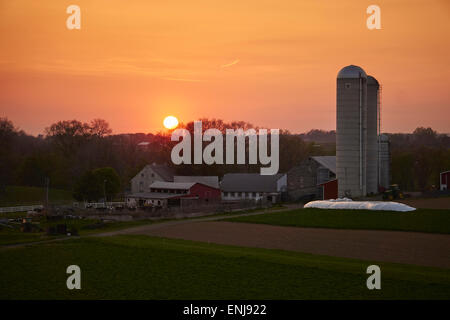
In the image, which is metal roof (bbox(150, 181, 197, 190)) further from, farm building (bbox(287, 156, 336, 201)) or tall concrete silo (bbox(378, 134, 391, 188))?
tall concrete silo (bbox(378, 134, 391, 188))

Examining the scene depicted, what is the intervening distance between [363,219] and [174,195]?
23895 millimetres

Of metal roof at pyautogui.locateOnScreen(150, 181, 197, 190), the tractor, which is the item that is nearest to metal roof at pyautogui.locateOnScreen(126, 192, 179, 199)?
metal roof at pyautogui.locateOnScreen(150, 181, 197, 190)

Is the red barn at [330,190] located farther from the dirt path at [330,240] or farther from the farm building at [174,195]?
the dirt path at [330,240]

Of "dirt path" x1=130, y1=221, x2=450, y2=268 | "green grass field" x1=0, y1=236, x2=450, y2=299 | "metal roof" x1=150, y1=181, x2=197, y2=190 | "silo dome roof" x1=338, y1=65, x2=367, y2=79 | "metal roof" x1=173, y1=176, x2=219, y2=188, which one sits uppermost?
"silo dome roof" x1=338, y1=65, x2=367, y2=79

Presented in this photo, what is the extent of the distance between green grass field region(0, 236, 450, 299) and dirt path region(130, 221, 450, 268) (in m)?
1.96

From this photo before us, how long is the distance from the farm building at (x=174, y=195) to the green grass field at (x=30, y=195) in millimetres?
15323

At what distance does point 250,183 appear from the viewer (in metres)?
65.1

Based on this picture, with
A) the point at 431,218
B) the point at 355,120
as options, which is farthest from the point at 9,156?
the point at 431,218

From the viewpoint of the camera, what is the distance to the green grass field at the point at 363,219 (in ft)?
119

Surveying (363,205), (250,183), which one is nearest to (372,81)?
(250,183)

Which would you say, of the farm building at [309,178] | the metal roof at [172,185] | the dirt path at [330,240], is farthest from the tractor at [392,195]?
the metal roof at [172,185]

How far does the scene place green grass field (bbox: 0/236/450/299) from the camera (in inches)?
769

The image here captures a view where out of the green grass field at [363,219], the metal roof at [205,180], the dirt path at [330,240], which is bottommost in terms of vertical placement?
the dirt path at [330,240]
